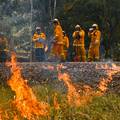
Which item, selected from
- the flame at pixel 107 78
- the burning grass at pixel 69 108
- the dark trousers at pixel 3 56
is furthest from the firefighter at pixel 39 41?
the burning grass at pixel 69 108

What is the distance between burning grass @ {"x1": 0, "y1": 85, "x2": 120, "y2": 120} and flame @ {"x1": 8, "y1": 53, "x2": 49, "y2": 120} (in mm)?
169

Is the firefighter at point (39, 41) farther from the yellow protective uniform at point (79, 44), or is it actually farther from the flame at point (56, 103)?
the flame at point (56, 103)

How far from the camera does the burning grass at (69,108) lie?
14.1m

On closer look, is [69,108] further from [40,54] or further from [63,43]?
[63,43]

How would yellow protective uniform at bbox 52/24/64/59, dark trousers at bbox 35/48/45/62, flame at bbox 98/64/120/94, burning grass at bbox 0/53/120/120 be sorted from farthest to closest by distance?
dark trousers at bbox 35/48/45/62, yellow protective uniform at bbox 52/24/64/59, flame at bbox 98/64/120/94, burning grass at bbox 0/53/120/120

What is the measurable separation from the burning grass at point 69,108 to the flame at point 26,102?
6.7 inches

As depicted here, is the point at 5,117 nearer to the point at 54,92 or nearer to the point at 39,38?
the point at 54,92

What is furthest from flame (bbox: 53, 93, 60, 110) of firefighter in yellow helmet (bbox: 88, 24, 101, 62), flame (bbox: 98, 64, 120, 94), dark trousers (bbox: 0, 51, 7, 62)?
dark trousers (bbox: 0, 51, 7, 62)

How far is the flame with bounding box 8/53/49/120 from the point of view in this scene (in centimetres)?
1468

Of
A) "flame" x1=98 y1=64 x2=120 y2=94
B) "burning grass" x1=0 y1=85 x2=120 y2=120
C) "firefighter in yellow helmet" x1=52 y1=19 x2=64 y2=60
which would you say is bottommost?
"burning grass" x1=0 y1=85 x2=120 y2=120

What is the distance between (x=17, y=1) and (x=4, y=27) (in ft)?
7.85

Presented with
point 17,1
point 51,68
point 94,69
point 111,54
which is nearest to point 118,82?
point 94,69

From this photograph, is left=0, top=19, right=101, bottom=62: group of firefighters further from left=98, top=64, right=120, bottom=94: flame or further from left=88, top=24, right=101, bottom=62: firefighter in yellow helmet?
left=98, top=64, right=120, bottom=94: flame

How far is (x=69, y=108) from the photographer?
48.1ft
